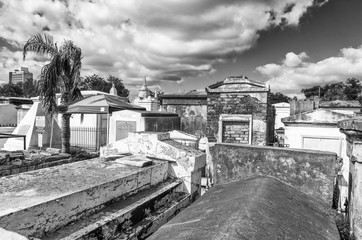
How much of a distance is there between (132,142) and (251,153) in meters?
1.84

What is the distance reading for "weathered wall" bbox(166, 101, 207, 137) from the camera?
44.9 feet

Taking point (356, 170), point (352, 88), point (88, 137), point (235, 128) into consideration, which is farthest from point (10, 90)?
point (352, 88)

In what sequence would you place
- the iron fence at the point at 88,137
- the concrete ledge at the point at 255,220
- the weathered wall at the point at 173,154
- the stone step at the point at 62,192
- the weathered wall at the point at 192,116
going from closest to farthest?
the concrete ledge at the point at 255,220 < the stone step at the point at 62,192 < the weathered wall at the point at 173,154 < the weathered wall at the point at 192,116 < the iron fence at the point at 88,137

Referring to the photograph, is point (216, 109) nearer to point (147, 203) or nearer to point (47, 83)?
point (47, 83)

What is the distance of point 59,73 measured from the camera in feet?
28.9

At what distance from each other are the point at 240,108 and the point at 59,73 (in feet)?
25.7

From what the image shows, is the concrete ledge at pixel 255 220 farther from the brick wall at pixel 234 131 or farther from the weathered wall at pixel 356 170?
the brick wall at pixel 234 131

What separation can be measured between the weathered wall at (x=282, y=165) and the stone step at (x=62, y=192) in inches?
36.2

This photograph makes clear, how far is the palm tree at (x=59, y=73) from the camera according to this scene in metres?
8.52

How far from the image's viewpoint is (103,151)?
4.04 metres

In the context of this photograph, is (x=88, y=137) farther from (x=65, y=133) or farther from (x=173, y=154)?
(x=173, y=154)

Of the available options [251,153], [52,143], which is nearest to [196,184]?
[251,153]

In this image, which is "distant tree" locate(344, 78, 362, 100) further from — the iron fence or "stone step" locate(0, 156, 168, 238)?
"stone step" locate(0, 156, 168, 238)

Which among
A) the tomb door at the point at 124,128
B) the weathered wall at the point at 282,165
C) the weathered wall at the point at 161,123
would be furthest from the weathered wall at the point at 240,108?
the weathered wall at the point at 282,165
